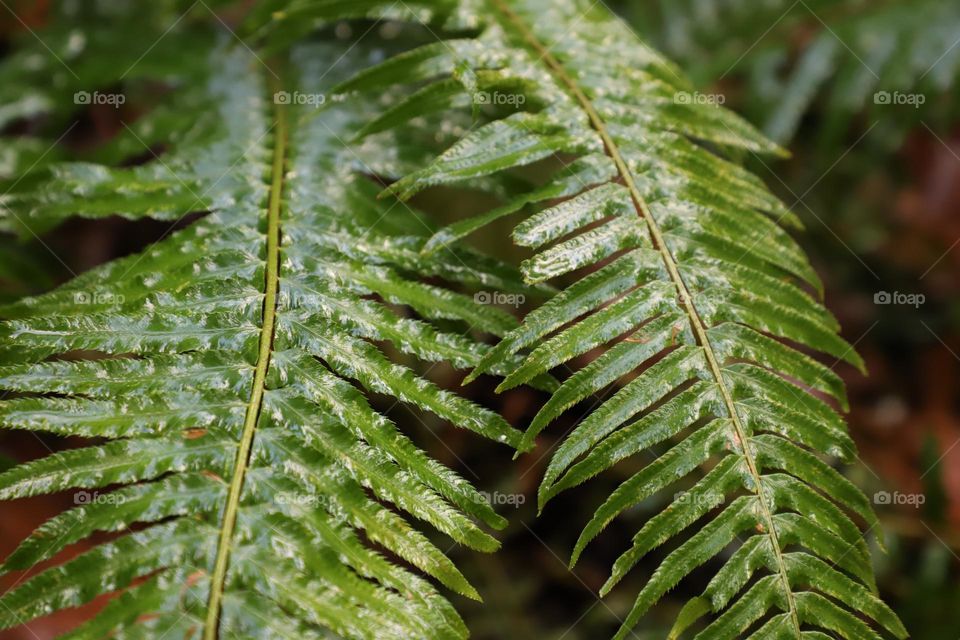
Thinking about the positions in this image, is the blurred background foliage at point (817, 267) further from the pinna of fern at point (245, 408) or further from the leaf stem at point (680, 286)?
the leaf stem at point (680, 286)

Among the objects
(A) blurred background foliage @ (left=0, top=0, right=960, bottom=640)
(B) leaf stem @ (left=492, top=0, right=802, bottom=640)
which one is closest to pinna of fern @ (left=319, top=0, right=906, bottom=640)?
(B) leaf stem @ (left=492, top=0, right=802, bottom=640)

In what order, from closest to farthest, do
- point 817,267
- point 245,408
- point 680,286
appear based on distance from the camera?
point 245,408 → point 680,286 → point 817,267

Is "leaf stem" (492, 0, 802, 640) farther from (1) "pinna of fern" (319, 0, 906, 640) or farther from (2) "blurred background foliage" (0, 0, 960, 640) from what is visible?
(2) "blurred background foliage" (0, 0, 960, 640)

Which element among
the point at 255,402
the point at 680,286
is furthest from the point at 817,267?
the point at 255,402

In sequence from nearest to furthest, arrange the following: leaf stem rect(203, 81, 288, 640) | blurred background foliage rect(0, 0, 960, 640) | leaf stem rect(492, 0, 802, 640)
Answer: leaf stem rect(203, 81, 288, 640), leaf stem rect(492, 0, 802, 640), blurred background foliage rect(0, 0, 960, 640)

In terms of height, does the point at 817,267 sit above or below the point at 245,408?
above

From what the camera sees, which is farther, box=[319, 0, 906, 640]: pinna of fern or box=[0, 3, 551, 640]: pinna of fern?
box=[319, 0, 906, 640]: pinna of fern

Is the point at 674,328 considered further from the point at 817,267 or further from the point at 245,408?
the point at 817,267
